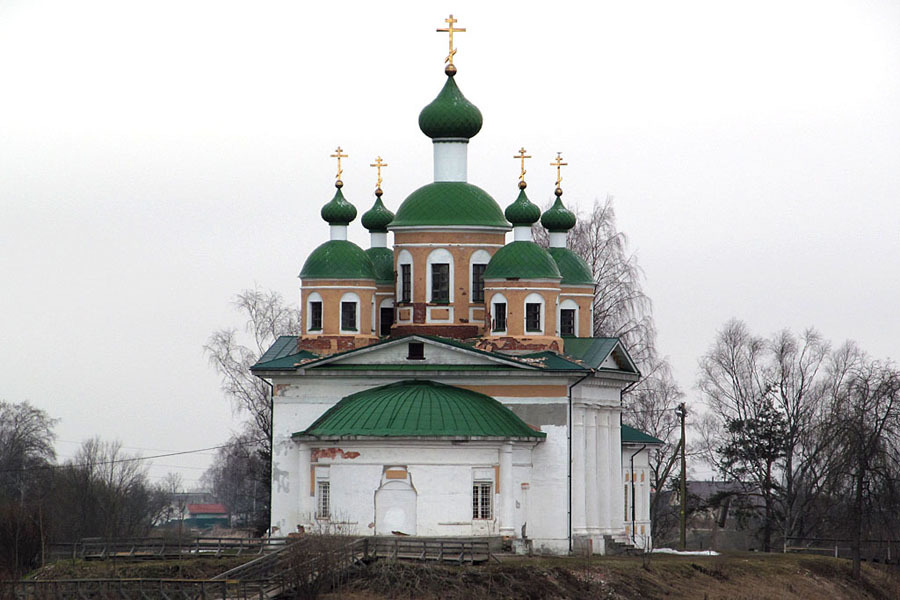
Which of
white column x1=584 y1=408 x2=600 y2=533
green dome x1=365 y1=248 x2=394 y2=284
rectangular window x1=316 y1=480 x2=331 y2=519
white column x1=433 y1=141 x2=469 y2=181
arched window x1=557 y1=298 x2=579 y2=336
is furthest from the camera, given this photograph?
arched window x1=557 y1=298 x2=579 y2=336

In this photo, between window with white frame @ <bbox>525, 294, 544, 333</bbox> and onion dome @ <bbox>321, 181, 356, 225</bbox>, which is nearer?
window with white frame @ <bbox>525, 294, 544, 333</bbox>

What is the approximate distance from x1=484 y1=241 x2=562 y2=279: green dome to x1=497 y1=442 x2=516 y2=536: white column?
451 centimetres

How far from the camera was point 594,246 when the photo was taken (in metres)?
53.1

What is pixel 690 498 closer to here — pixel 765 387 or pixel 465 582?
pixel 765 387

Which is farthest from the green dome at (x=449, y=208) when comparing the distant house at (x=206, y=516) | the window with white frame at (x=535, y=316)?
the distant house at (x=206, y=516)

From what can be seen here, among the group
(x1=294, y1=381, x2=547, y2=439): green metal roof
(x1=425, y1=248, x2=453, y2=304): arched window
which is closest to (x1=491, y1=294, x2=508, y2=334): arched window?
(x1=425, y1=248, x2=453, y2=304): arched window

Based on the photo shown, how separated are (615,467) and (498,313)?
512cm

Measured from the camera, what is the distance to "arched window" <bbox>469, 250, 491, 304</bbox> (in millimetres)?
42219

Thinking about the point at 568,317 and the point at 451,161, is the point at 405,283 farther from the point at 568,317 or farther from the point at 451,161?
the point at 568,317

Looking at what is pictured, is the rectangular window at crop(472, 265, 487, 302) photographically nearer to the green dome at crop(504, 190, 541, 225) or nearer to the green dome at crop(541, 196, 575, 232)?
the green dome at crop(504, 190, 541, 225)

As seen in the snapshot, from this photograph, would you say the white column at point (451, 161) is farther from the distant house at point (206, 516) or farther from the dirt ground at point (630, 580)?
the distant house at point (206, 516)

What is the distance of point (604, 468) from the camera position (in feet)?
140

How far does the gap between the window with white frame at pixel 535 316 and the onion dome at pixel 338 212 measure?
5.30m

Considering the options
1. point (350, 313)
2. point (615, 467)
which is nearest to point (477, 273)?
point (350, 313)
